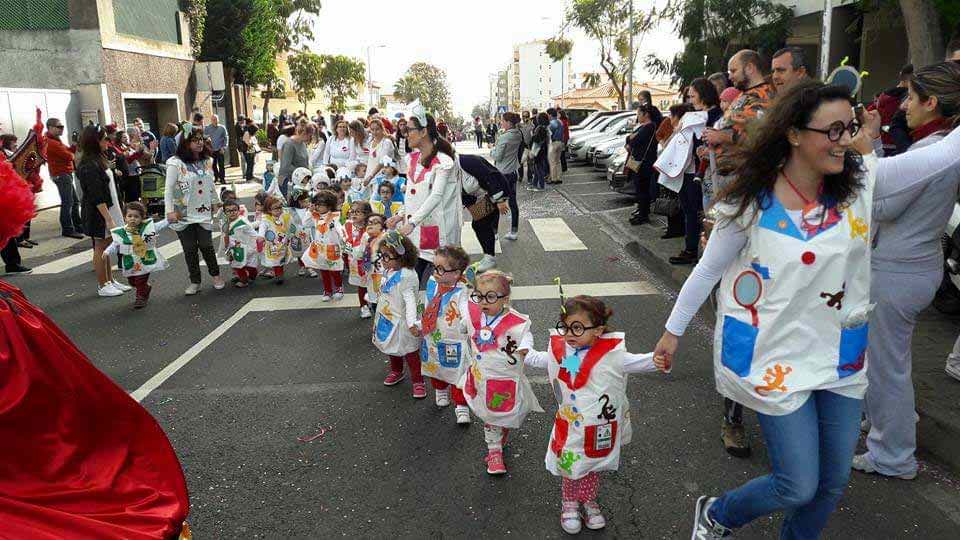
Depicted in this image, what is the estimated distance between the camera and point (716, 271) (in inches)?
104

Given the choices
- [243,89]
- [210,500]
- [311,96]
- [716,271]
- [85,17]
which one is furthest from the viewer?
[311,96]

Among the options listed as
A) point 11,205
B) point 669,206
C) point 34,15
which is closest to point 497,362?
point 11,205

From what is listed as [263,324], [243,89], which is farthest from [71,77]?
[263,324]

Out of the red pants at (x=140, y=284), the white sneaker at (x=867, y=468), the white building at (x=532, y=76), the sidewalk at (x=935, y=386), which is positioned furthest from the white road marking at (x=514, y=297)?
the white building at (x=532, y=76)

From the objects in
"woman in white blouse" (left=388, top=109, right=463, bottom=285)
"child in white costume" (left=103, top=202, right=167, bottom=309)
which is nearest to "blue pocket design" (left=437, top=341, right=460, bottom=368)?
"woman in white blouse" (left=388, top=109, right=463, bottom=285)

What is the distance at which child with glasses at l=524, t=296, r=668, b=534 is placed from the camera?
3146mm

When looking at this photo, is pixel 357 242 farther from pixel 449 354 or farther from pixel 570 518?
pixel 570 518

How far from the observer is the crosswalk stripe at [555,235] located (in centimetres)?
1016

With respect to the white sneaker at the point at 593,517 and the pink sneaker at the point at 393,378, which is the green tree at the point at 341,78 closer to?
the pink sneaker at the point at 393,378

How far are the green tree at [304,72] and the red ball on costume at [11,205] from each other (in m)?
49.2

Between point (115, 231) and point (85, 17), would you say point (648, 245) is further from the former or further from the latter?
point (85, 17)

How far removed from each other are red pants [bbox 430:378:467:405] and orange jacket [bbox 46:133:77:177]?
964 centimetres

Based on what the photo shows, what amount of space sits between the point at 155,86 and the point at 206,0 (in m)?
6.22

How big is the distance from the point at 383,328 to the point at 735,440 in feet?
7.84
